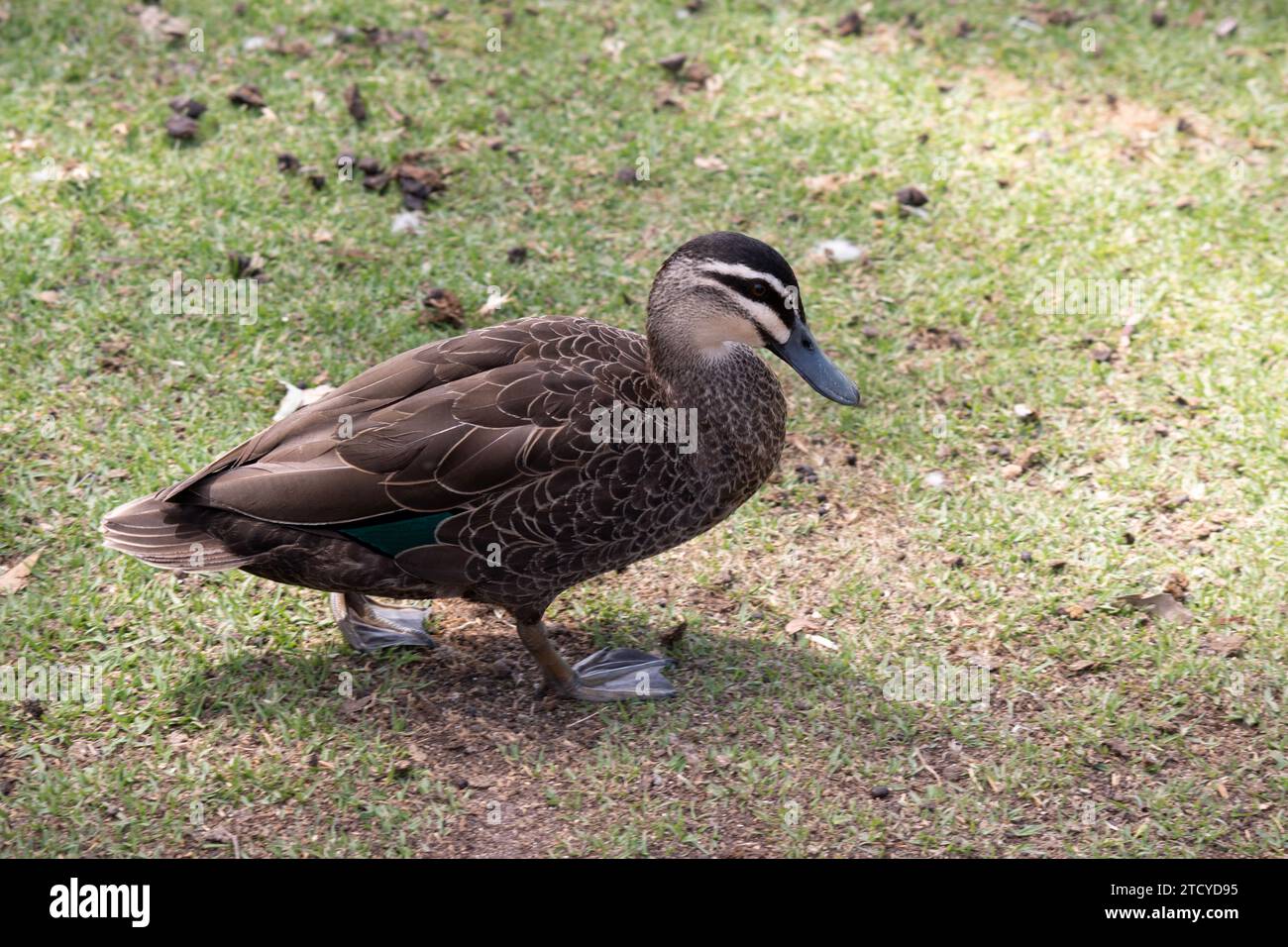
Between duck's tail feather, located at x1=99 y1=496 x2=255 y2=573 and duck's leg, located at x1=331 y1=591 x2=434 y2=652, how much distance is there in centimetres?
54

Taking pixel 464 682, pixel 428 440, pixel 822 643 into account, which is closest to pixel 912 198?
pixel 822 643

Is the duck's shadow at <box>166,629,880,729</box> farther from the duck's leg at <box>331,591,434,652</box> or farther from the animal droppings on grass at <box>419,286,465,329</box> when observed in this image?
the animal droppings on grass at <box>419,286,465,329</box>

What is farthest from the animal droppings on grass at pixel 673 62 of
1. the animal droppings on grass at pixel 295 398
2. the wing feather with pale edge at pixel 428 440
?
the wing feather with pale edge at pixel 428 440

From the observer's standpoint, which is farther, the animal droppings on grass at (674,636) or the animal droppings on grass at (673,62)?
the animal droppings on grass at (673,62)

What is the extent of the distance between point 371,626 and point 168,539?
80 cm

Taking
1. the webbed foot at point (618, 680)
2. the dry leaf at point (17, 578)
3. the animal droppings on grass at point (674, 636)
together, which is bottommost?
the webbed foot at point (618, 680)

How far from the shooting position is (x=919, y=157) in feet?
23.8

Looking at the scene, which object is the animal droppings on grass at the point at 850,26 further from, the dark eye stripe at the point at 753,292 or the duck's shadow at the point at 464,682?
the duck's shadow at the point at 464,682

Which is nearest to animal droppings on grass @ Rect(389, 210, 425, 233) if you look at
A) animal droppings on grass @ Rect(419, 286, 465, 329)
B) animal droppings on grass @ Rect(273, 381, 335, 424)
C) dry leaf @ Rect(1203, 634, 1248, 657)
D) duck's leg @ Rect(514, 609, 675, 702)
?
animal droppings on grass @ Rect(419, 286, 465, 329)

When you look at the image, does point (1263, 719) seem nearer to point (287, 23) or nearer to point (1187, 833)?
point (1187, 833)

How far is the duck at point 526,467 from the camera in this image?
416 centimetres

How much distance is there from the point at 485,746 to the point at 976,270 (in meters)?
3.73

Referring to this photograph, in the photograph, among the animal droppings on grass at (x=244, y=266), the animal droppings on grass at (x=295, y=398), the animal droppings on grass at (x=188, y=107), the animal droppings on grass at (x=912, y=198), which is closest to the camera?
the animal droppings on grass at (x=295, y=398)

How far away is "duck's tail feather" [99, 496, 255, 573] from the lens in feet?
13.7
